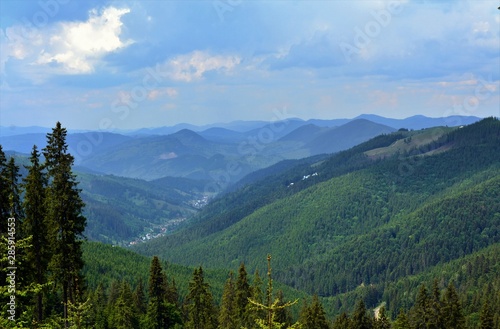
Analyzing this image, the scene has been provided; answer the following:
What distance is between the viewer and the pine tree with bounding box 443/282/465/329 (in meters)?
71.4

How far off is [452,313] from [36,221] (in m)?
62.3

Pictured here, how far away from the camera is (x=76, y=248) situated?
137 feet

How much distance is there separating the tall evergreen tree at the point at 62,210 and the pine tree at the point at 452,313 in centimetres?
5738

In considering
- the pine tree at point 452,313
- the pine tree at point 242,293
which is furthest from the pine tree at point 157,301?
the pine tree at point 452,313

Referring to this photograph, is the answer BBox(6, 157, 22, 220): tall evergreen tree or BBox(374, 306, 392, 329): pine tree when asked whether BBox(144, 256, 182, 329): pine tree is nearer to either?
BBox(6, 157, 22, 220): tall evergreen tree

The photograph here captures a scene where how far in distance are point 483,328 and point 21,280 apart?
2521 inches

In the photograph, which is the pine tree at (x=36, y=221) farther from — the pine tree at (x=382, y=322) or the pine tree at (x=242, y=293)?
the pine tree at (x=382, y=322)

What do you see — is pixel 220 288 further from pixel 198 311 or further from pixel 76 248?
pixel 76 248

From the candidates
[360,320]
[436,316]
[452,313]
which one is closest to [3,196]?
[360,320]

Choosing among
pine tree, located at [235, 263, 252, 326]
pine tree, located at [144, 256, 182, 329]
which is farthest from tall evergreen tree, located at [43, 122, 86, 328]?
pine tree, located at [235, 263, 252, 326]

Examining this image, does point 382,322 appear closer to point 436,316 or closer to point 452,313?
point 436,316

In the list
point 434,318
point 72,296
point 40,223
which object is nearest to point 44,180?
point 40,223

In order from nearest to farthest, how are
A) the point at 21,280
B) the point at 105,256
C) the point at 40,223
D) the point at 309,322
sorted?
the point at 21,280, the point at 40,223, the point at 309,322, the point at 105,256

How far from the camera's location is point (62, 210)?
131 feet
